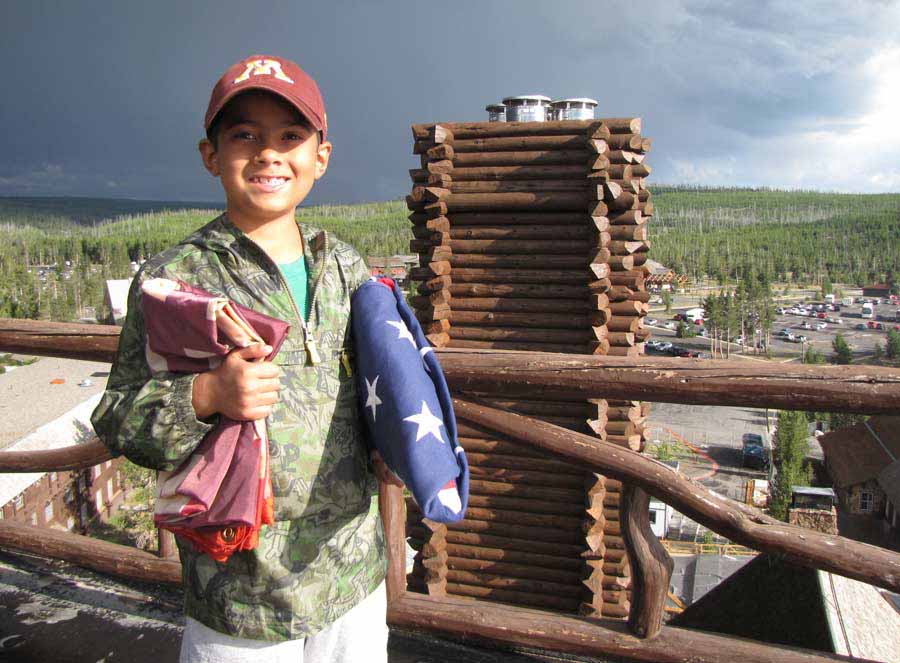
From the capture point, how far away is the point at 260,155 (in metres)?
1.68

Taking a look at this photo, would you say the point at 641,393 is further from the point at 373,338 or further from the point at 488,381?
the point at 373,338

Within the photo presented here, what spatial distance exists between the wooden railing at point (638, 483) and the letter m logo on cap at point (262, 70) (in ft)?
3.45

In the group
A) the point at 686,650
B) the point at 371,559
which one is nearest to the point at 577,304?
the point at 686,650

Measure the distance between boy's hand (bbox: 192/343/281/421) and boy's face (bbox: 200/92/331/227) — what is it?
0.38m

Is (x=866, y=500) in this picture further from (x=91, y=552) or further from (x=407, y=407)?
(x=407, y=407)

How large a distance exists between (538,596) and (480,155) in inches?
190

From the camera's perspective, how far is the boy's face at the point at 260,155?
5.47ft

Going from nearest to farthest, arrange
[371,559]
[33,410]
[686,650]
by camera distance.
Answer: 1. [371,559]
2. [686,650]
3. [33,410]

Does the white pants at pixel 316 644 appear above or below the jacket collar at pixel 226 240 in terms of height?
below

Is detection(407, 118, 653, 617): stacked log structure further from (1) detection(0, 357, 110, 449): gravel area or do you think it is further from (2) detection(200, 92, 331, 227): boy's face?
(1) detection(0, 357, 110, 449): gravel area

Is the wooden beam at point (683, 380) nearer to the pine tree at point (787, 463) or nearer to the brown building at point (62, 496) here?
the brown building at point (62, 496)

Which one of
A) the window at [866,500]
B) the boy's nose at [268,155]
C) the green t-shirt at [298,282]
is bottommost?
the window at [866,500]

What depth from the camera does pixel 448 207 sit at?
8594 millimetres

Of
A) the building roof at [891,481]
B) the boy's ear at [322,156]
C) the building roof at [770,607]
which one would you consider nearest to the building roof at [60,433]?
the building roof at [770,607]
